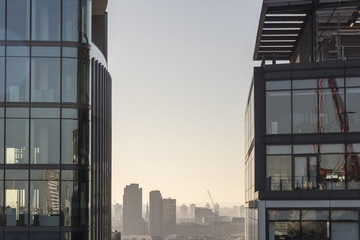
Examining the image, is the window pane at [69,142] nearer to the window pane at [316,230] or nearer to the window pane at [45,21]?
the window pane at [45,21]

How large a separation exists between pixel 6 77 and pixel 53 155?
526 centimetres

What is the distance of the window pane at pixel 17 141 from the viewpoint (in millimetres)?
39125

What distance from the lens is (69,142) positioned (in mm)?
39562

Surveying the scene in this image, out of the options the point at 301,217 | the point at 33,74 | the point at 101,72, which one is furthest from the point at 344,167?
the point at 101,72

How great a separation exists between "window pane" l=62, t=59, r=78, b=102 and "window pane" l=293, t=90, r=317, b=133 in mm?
13394

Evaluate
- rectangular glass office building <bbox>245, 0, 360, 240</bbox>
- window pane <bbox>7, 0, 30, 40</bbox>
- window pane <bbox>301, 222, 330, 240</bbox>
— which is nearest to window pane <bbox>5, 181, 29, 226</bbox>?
window pane <bbox>7, 0, 30, 40</bbox>

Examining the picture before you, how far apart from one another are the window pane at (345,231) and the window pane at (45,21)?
19.2m

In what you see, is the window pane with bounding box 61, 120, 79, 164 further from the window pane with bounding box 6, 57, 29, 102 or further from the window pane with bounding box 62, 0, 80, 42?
the window pane with bounding box 62, 0, 80, 42

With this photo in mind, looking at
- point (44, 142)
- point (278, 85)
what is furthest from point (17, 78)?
point (278, 85)

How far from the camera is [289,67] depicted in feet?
140

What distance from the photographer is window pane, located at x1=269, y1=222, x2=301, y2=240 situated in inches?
1544

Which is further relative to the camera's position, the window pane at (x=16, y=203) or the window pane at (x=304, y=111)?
the window pane at (x=304, y=111)

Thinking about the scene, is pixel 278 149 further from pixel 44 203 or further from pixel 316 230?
pixel 44 203

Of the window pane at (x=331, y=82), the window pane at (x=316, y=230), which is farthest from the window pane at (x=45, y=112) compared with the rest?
the window pane at (x=331, y=82)
